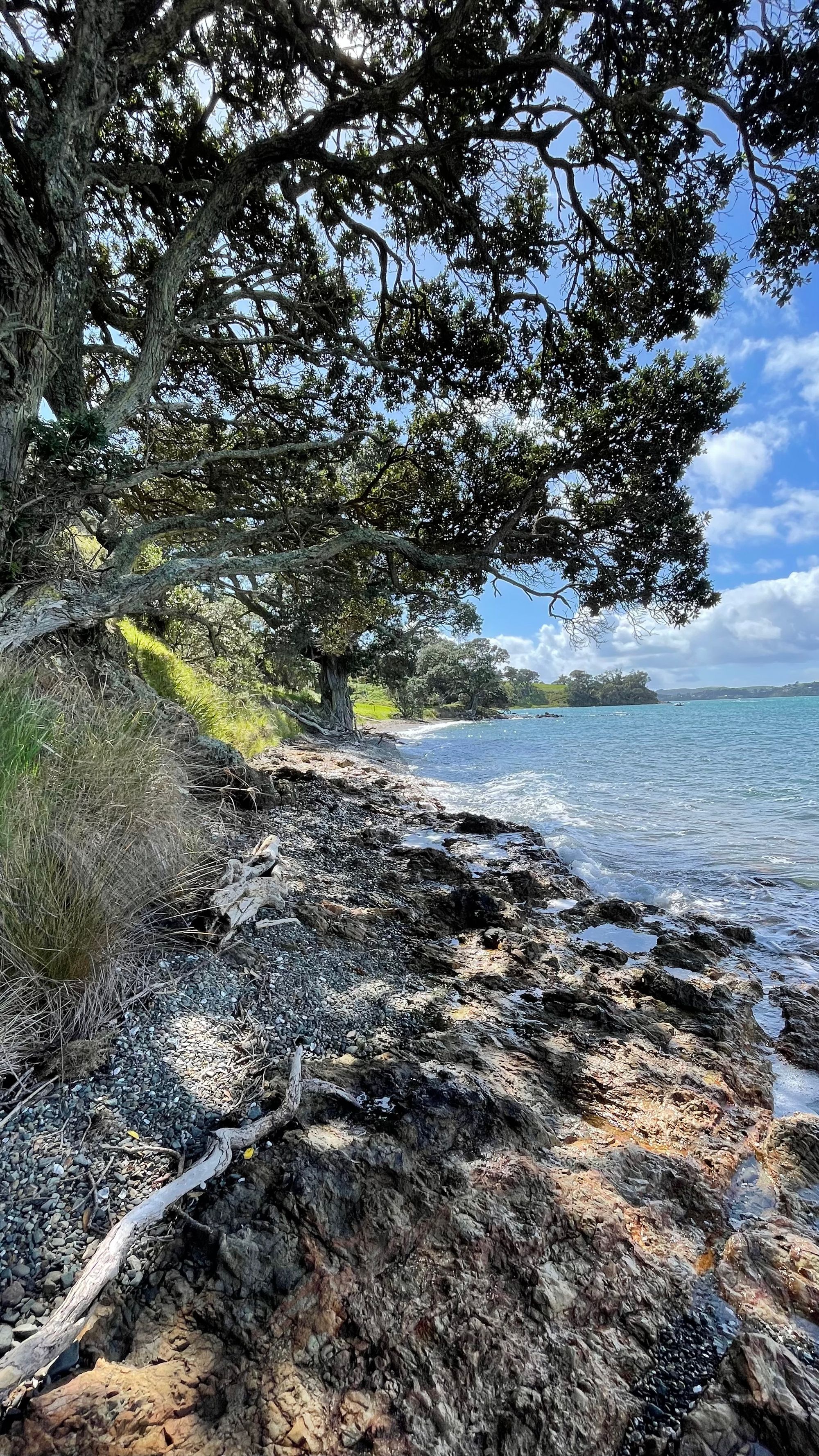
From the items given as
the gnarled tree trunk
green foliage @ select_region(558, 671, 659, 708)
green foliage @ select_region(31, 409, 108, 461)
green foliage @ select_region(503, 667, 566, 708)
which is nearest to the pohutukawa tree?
green foliage @ select_region(31, 409, 108, 461)

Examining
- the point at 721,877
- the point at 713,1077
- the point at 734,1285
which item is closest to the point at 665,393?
the point at 721,877

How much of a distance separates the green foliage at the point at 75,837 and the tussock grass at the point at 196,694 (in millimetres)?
3914

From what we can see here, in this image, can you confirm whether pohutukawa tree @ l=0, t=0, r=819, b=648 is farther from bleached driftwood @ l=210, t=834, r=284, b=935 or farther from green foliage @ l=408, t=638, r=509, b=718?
green foliage @ l=408, t=638, r=509, b=718

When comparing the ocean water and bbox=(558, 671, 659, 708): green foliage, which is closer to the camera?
the ocean water

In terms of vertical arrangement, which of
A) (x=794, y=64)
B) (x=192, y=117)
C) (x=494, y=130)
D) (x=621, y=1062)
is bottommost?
(x=621, y=1062)

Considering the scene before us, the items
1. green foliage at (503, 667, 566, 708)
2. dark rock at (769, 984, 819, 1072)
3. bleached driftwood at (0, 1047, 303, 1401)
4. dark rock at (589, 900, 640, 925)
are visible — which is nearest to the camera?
bleached driftwood at (0, 1047, 303, 1401)

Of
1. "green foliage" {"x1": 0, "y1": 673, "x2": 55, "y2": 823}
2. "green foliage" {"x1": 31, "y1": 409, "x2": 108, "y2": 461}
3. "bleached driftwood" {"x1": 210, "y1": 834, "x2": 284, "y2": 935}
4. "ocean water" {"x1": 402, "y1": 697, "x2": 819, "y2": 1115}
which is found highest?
"green foliage" {"x1": 31, "y1": 409, "x2": 108, "y2": 461}

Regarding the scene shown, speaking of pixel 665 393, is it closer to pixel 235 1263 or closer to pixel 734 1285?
pixel 734 1285

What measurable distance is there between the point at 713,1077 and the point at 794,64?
27.9ft

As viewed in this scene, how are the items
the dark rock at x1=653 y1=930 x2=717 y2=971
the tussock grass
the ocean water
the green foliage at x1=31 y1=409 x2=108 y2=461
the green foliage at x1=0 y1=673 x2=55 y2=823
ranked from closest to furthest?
the green foliage at x1=0 y1=673 x2=55 y2=823 < the green foliage at x1=31 y1=409 x2=108 y2=461 < the dark rock at x1=653 y1=930 x2=717 y2=971 < the ocean water < the tussock grass

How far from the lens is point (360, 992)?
3.51 metres

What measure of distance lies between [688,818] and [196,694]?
977 cm

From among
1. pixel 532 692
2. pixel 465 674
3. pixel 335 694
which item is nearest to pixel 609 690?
pixel 532 692

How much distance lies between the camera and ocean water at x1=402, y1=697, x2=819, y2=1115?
260 inches
